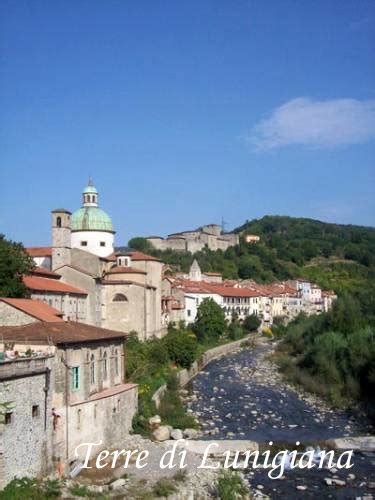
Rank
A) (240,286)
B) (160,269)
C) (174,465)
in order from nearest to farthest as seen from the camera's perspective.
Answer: (174,465)
(160,269)
(240,286)

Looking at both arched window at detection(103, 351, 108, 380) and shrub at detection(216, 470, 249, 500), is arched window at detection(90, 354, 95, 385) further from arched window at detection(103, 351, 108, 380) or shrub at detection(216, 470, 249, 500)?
shrub at detection(216, 470, 249, 500)

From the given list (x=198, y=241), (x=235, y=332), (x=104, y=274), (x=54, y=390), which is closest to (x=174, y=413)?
(x=54, y=390)

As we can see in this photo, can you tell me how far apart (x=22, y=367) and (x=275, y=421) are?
16557 millimetres

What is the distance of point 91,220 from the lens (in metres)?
52.1

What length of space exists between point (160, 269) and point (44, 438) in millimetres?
30916

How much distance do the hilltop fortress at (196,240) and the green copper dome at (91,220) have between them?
7352cm

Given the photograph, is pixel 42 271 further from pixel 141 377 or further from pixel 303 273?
pixel 303 273

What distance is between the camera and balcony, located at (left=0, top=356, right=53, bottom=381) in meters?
17.4

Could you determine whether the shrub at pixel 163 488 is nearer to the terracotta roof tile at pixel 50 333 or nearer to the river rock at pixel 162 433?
the terracotta roof tile at pixel 50 333

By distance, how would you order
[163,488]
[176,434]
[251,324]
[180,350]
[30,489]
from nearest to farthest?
[30,489] → [163,488] → [176,434] → [180,350] → [251,324]

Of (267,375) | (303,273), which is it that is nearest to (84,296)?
(267,375)

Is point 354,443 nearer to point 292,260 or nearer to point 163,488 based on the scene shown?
point 163,488

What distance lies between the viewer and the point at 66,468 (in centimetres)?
2077

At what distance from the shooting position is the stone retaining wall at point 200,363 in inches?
1334
